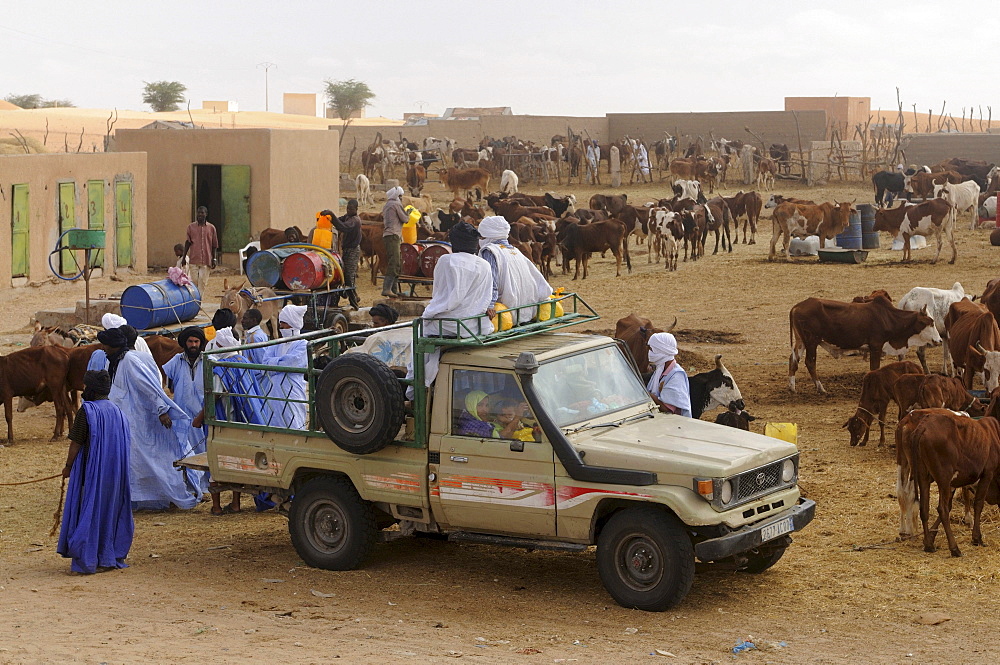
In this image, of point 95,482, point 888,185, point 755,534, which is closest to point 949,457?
point 755,534

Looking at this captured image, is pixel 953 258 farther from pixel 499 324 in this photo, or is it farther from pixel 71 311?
pixel 499 324

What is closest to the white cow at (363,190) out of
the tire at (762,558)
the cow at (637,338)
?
the cow at (637,338)

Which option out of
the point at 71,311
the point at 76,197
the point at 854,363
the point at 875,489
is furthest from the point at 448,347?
the point at 76,197

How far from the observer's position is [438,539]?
9258 mm

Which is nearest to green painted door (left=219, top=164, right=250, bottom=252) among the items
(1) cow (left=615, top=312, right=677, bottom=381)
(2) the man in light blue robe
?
(1) cow (left=615, top=312, right=677, bottom=381)

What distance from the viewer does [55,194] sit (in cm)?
2408

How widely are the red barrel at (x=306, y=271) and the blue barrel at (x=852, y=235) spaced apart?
541 inches

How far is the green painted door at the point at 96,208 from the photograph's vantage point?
2498 cm

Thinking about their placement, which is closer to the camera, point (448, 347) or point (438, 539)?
point (448, 347)

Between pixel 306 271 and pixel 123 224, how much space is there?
955cm

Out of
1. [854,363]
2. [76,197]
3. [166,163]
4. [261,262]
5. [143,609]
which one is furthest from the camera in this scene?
[166,163]

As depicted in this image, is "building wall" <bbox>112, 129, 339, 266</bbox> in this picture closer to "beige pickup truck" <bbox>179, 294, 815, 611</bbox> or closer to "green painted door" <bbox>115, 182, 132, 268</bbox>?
"green painted door" <bbox>115, 182, 132, 268</bbox>

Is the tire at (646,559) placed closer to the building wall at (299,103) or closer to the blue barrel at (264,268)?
the blue barrel at (264,268)

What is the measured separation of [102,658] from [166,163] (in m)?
22.5
